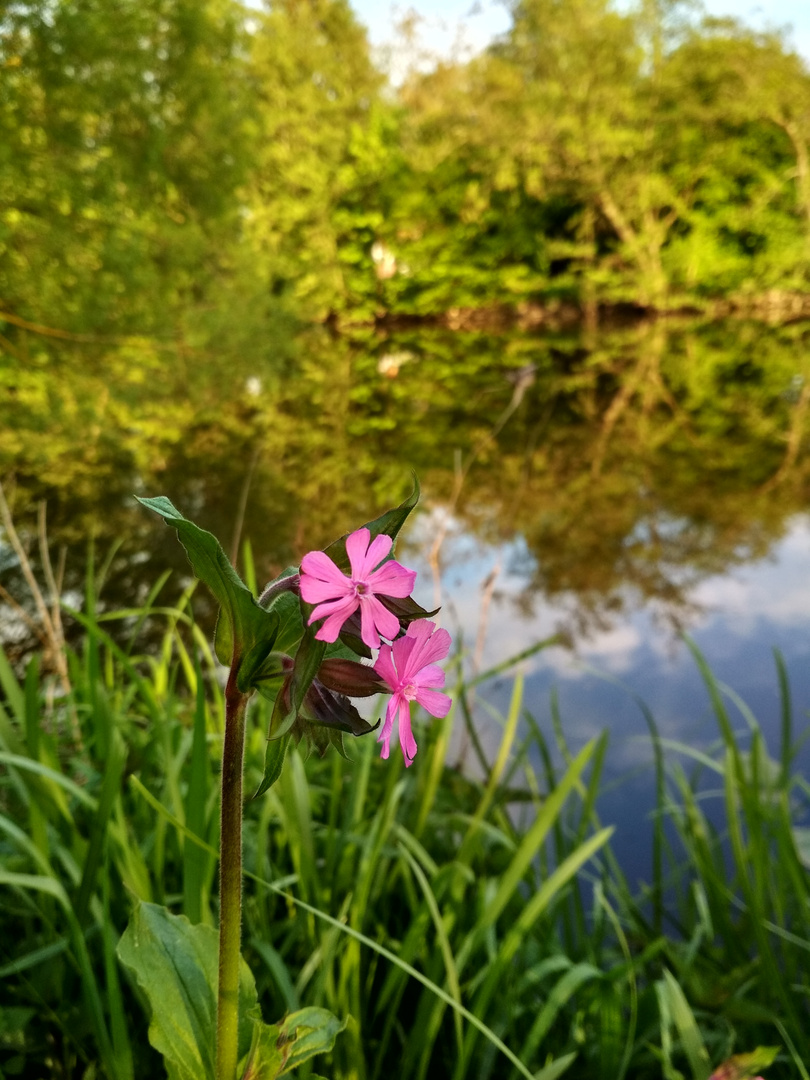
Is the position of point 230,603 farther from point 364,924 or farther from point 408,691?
point 364,924

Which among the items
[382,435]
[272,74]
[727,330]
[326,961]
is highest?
[272,74]

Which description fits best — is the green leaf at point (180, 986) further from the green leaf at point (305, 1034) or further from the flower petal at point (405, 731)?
the flower petal at point (405, 731)

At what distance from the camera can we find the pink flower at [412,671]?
0.43 metres

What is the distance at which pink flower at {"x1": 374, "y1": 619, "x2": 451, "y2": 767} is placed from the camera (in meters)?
0.43

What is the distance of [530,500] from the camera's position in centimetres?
601

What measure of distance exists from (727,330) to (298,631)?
16.5 meters

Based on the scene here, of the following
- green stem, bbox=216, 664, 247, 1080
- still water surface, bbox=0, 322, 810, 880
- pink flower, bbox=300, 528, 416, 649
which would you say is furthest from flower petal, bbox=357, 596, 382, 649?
still water surface, bbox=0, 322, 810, 880

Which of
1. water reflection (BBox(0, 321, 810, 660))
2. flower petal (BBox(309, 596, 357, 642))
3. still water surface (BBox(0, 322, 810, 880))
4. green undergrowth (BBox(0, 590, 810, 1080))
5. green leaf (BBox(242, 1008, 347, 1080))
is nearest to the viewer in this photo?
flower petal (BBox(309, 596, 357, 642))

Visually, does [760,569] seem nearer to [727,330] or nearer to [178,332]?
[178,332]

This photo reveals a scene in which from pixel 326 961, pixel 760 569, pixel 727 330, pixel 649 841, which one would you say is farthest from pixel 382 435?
pixel 727 330

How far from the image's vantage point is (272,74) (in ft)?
58.5

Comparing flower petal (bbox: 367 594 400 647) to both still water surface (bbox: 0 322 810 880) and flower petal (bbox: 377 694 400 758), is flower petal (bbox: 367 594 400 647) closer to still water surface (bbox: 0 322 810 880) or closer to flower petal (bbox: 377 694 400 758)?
flower petal (bbox: 377 694 400 758)

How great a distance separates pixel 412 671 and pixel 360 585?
0.07 m

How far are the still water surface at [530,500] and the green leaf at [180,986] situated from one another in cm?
73
